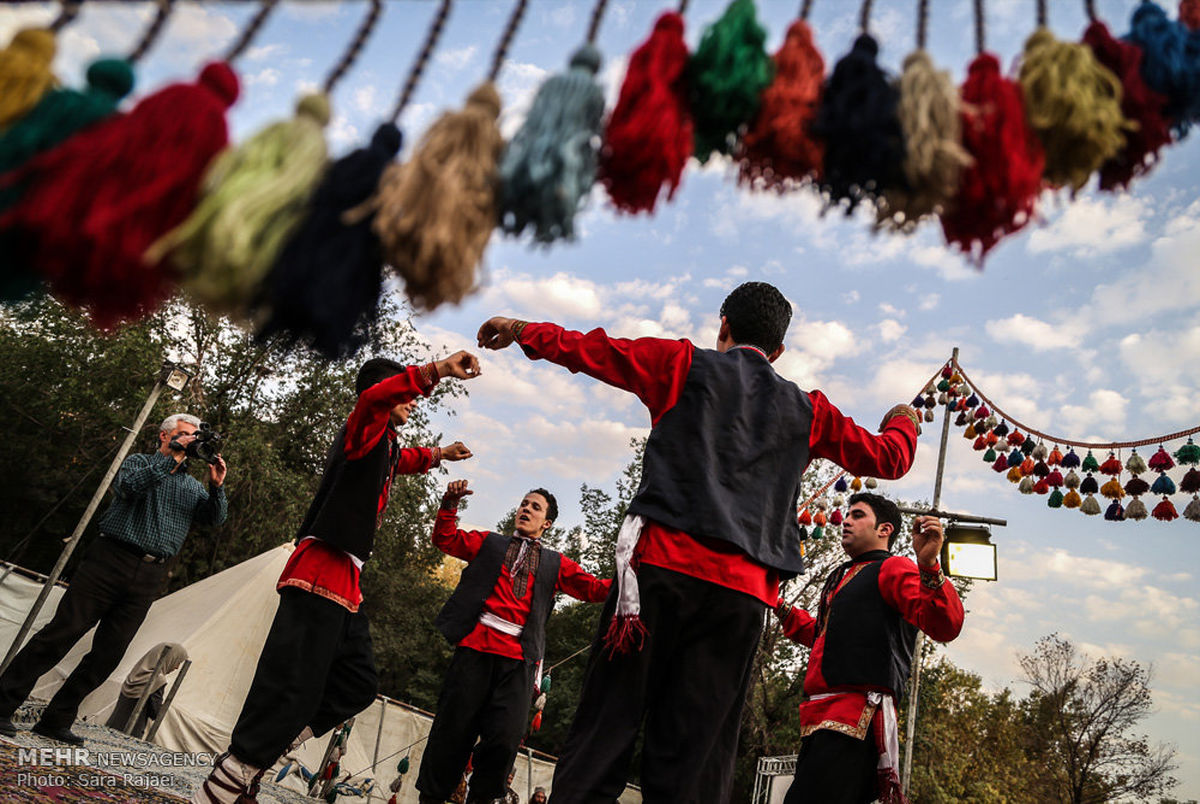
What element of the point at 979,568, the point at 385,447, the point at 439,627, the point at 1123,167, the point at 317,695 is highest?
the point at 979,568

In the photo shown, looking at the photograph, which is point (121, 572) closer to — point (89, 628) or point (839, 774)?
point (89, 628)

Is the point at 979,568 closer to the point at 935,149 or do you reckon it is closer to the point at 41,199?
the point at 935,149

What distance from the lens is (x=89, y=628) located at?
3.48m

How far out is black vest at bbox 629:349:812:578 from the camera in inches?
68.7

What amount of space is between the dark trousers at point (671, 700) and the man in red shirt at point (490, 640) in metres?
1.86

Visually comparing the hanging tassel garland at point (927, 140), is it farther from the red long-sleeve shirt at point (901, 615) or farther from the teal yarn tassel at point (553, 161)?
the red long-sleeve shirt at point (901, 615)

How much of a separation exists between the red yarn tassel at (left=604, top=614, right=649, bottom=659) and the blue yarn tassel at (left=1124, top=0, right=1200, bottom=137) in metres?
1.36

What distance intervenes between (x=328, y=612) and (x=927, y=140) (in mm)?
2284

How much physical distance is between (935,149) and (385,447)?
2161mm

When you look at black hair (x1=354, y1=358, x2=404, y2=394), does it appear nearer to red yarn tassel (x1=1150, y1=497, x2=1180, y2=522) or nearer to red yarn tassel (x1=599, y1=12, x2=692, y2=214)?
red yarn tassel (x1=599, y1=12, x2=692, y2=214)

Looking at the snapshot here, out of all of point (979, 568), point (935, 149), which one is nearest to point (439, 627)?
point (935, 149)

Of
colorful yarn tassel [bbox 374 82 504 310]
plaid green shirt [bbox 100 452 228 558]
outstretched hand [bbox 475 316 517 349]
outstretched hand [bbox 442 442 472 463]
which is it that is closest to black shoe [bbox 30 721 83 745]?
plaid green shirt [bbox 100 452 228 558]

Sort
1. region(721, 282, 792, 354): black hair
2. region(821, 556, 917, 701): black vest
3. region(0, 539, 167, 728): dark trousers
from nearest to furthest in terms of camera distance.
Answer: region(721, 282, 792, 354): black hair, region(821, 556, 917, 701): black vest, region(0, 539, 167, 728): dark trousers

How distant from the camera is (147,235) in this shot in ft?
2.79
